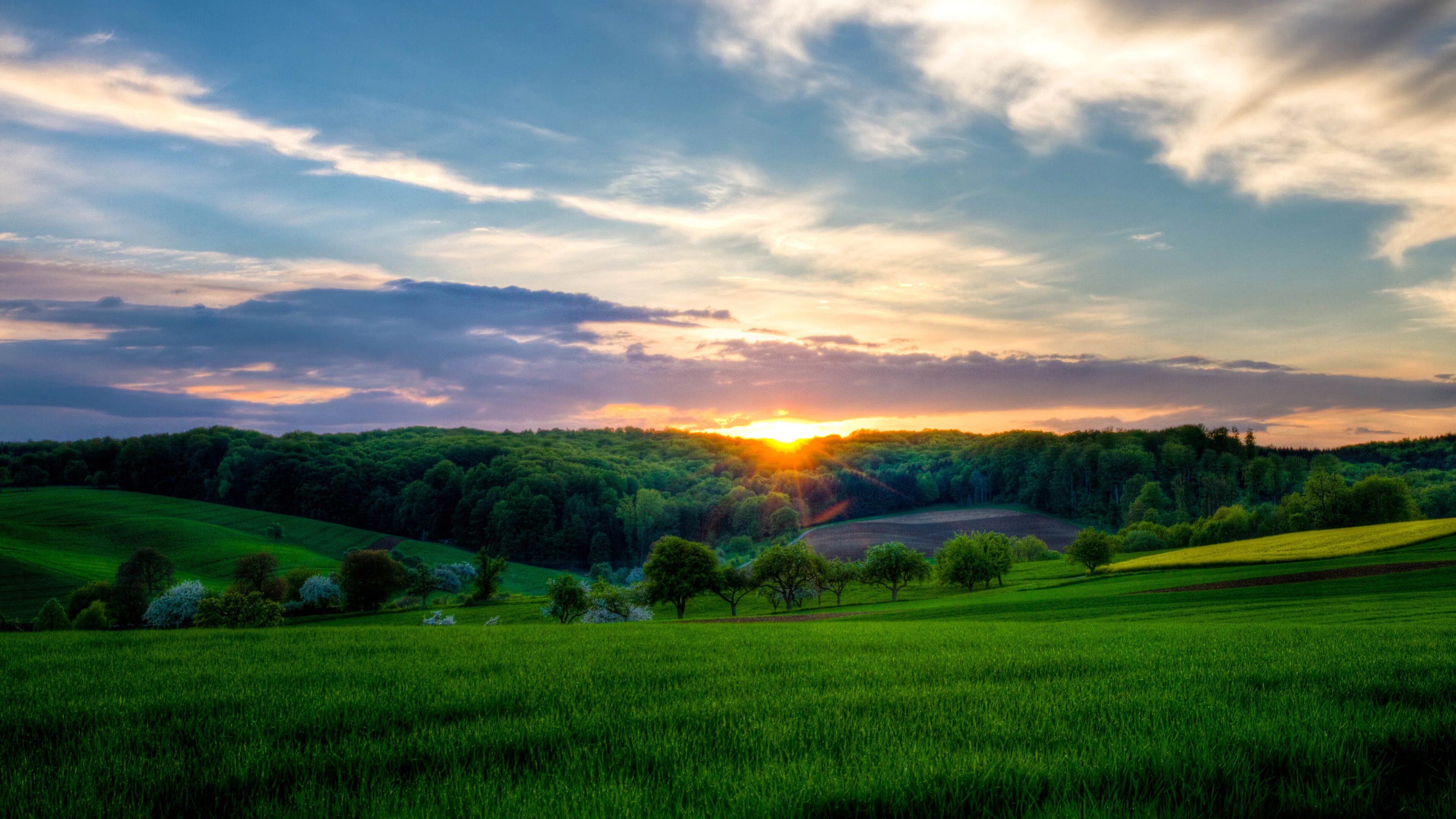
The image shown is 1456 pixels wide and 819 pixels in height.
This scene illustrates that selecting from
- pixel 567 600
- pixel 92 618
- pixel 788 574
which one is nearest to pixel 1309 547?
pixel 788 574

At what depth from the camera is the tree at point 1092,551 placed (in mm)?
82562

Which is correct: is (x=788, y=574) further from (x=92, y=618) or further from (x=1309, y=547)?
(x=92, y=618)

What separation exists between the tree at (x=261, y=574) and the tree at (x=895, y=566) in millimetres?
72229

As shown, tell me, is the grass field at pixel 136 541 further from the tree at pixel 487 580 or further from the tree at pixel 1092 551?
the tree at pixel 1092 551

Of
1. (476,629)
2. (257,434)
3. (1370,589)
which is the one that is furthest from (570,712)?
(257,434)

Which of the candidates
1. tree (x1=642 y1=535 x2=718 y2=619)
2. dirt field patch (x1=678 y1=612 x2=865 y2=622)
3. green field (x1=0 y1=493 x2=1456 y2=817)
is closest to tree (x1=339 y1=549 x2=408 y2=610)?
tree (x1=642 y1=535 x2=718 y2=619)

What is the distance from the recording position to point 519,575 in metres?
135

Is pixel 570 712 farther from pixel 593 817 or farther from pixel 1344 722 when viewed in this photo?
pixel 1344 722

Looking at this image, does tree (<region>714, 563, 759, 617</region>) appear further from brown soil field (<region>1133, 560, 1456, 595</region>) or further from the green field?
the green field

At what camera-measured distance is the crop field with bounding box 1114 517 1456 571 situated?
A: 2697 inches

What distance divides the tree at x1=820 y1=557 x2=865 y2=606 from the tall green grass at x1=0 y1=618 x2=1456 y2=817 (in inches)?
3070

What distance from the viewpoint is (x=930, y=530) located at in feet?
480

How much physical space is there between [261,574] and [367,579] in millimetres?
16152

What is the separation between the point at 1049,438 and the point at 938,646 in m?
200
